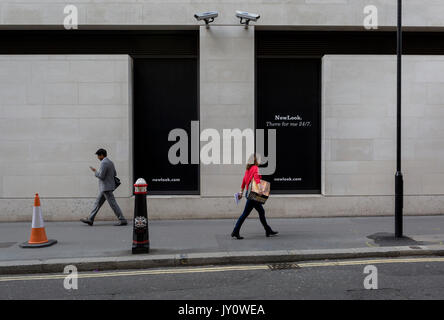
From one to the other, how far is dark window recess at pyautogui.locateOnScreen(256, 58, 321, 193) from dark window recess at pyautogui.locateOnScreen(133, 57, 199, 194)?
76.4 inches

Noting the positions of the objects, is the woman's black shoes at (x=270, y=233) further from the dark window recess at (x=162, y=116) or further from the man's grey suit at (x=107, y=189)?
the man's grey suit at (x=107, y=189)

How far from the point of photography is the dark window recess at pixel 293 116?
10805mm

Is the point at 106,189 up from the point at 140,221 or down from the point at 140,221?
up

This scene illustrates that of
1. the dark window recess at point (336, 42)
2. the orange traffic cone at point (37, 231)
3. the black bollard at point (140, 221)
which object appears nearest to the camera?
the black bollard at point (140, 221)

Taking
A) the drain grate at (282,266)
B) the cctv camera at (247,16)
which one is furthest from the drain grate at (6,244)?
the cctv camera at (247,16)

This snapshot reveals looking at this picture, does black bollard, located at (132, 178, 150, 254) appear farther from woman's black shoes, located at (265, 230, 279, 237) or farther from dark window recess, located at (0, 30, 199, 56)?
dark window recess, located at (0, 30, 199, 56)

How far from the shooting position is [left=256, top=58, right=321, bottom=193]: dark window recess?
35.4 ft

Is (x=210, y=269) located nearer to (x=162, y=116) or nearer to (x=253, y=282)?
(x=253, y=282)

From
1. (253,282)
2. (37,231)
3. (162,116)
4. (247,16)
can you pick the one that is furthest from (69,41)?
(253,282)

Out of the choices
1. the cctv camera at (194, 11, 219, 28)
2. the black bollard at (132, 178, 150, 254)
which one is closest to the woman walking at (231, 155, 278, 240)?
the black bollard at (132, 178, 150, 254)

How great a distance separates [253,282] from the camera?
5.63 m

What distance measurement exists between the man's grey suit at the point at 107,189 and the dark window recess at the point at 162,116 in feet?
4.18

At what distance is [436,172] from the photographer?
10.6 meters

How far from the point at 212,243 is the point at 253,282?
2106 mm
